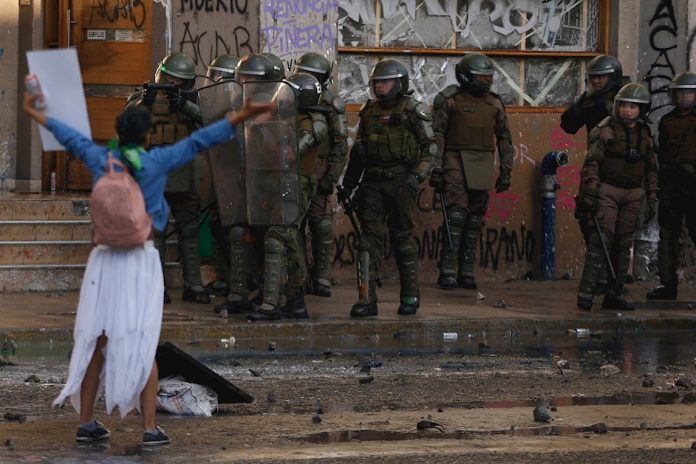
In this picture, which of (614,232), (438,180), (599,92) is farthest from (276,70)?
(599,92)

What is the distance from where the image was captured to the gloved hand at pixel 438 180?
15873 mm

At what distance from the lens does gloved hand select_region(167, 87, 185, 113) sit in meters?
13.9

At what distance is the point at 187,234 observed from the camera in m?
14.5

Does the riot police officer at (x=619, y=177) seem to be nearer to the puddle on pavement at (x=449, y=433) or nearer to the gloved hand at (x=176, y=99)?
the gloved hand at (x=176, y=99)

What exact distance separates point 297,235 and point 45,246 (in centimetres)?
290

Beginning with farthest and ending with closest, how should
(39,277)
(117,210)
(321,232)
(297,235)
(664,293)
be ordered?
(664,293)
(321,232)
(39,277)
(297,235)
(117,210)

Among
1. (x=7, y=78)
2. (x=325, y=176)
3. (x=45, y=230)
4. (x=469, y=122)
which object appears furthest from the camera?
(x=7, y=78)

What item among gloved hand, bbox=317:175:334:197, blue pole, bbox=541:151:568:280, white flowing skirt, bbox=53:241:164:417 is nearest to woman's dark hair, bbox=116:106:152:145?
white flowing skirt, bbox=53:241:164:417

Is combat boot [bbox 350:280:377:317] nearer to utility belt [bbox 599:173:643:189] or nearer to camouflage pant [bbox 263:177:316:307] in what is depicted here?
camouflage pant [bbox 263:177:316:307]

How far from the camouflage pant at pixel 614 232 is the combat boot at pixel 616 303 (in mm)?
158

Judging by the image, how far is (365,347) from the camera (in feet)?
42.6

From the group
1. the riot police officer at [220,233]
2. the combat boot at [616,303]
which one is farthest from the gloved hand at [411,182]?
the combat boot at [616,303]

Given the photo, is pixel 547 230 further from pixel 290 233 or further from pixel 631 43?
pixel 290 233

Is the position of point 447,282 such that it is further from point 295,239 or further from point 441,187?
point 295,239
